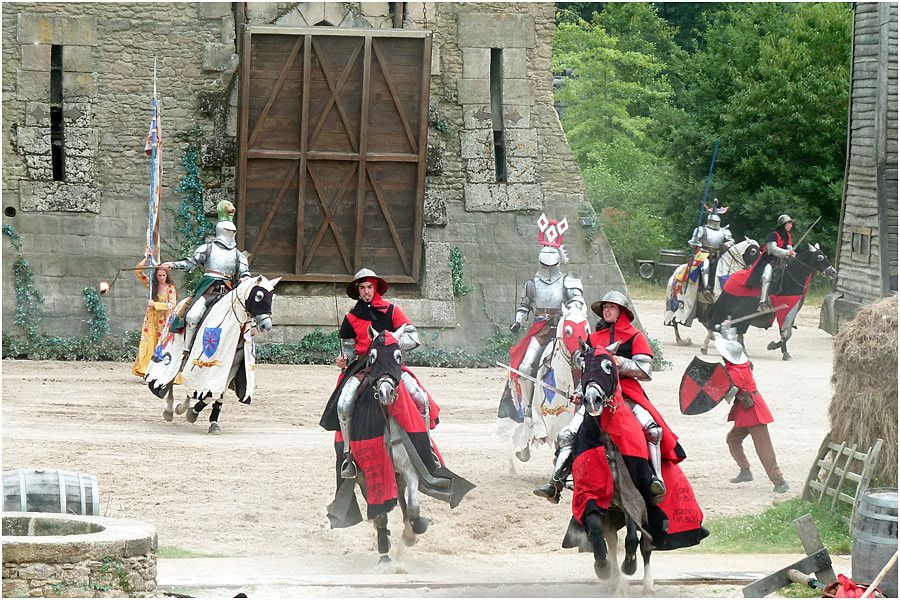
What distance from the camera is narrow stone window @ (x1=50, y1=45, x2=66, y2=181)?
56.9ft

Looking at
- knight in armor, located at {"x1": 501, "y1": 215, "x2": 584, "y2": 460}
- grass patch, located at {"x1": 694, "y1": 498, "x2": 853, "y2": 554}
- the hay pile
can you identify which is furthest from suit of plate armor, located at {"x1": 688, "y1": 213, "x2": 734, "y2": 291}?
the hay pile

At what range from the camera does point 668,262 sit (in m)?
27.1

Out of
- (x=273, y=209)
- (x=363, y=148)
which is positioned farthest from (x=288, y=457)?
(x=363, y=148)

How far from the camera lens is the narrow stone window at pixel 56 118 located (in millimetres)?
17328

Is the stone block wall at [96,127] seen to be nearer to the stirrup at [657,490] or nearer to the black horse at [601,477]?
the black horse at [601,477]

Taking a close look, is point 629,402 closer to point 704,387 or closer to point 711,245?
point 704,387

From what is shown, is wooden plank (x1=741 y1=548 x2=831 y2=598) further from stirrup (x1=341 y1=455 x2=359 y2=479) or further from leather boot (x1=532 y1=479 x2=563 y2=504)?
stirrup (x1=341 y1=455 x2=359 y2=479)

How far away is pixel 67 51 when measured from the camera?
17.3 m

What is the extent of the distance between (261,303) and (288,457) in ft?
4.31

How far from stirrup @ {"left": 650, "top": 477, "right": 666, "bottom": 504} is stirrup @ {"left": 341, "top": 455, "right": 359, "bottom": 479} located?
181 centimetres

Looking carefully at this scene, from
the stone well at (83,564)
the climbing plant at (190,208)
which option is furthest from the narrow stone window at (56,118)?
the stone well at (83,564)

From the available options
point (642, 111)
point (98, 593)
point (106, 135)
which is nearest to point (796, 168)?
point (642, 111)

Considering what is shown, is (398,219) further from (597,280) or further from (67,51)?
(67,51)

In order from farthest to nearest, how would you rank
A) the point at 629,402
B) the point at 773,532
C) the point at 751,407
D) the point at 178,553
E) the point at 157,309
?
the point at 157,309
the point at 751,407
the point at 773,532
the point at 178,553
the point at 629,402
